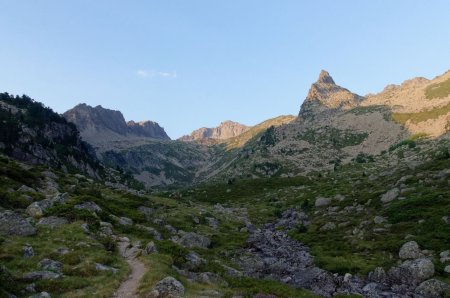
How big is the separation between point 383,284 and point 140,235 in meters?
25.1

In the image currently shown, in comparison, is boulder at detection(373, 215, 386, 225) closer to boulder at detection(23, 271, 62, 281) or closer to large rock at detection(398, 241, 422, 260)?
large rock at detection(398, 241, 422, 260)

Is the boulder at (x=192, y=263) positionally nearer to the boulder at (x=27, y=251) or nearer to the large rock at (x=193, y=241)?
the boulder at (x=27, y=251)

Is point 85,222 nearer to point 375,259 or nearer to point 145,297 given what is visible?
point 145,297

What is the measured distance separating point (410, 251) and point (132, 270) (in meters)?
28.3

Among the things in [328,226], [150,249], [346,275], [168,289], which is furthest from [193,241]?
[168,289]

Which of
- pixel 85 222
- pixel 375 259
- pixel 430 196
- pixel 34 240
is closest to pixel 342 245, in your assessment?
pixel 375 259

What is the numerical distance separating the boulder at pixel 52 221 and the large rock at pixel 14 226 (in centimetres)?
202

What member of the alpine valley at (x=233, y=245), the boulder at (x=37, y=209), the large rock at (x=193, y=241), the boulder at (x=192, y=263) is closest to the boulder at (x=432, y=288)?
the alpine valley at (x=233, y=245)

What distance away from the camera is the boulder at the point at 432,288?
1229 inches

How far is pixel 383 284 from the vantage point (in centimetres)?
3541

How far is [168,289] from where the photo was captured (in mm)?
22859

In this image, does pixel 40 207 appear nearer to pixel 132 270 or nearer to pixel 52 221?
pixel 52 221

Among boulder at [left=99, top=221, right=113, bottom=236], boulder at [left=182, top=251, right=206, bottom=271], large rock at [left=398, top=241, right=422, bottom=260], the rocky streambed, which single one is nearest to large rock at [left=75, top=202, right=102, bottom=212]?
boulder at [left=99, top=221, right=113, bottom=236]

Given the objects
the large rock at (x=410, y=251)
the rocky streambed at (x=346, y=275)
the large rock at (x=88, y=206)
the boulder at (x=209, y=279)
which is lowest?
the rocky streambed at (x=346, y=275)
